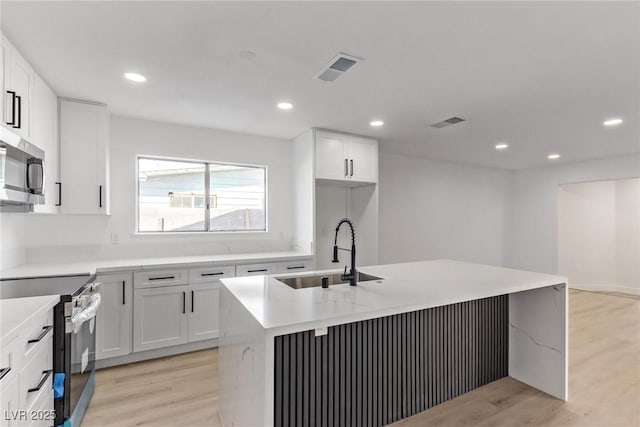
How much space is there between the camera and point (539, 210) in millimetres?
6406

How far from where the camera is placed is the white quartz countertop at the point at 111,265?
245cm

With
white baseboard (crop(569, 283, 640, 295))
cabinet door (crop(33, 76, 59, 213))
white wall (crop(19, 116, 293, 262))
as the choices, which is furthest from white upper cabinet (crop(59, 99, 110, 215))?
white baseboard (crop(569, 283, 640, 295))

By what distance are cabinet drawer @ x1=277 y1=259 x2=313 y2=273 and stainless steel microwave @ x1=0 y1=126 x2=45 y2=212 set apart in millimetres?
2217

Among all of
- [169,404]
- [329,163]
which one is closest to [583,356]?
[329,163]

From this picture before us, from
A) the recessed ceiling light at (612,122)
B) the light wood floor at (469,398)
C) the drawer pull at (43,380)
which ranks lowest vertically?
the light wood floor at (469,398)

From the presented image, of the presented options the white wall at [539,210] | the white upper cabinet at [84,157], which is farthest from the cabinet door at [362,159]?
the white wall at [539,210]

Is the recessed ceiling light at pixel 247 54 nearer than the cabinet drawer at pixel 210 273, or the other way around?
the recessed ceiling light at pixel 247 54

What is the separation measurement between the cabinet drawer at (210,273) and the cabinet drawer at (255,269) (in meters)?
0.06

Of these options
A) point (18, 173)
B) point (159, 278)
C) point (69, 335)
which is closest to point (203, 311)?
point (159, 278)

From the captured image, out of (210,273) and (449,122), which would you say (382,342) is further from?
(449,122)

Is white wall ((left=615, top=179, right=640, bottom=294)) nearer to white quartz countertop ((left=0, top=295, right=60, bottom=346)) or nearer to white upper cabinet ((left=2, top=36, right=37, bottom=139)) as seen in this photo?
white quartz countertop ((left=0, top=295, right=60, bottom=346))

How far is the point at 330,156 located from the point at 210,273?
76.3 inches

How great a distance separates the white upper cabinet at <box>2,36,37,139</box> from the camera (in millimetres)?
1910

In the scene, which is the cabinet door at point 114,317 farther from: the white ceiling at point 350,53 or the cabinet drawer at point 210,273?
the white ceiling at point 350,53
